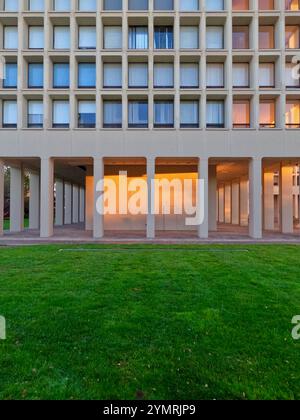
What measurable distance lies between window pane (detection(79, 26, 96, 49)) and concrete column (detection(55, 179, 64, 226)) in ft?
50.0

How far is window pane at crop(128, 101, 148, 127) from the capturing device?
20.5 m

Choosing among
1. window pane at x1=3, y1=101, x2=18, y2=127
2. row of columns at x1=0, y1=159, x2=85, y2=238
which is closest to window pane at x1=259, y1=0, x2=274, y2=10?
row of columns at x1=0, y1=159, x2=85, y2=238

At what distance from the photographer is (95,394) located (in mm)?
3309

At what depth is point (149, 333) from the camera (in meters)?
4.84

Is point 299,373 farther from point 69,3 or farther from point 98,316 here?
point 69,3

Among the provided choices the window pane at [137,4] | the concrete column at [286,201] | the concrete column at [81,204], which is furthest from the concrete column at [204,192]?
the concrete column at [81,204]

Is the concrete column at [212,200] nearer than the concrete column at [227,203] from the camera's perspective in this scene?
Yes

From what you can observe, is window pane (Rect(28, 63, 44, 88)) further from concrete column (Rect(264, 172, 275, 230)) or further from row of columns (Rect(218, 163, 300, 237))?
concrete column (Rect(264, 172, 275, 230))

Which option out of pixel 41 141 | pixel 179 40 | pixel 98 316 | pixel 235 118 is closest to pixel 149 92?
pixel 179 40

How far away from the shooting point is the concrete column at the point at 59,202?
103 ft

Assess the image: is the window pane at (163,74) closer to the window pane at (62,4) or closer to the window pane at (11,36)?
the window pane at (62,4)

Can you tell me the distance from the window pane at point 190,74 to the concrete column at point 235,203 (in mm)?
14984

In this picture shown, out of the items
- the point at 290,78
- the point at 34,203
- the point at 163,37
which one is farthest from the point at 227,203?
the point at 34,203

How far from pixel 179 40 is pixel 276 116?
26.0 ft
